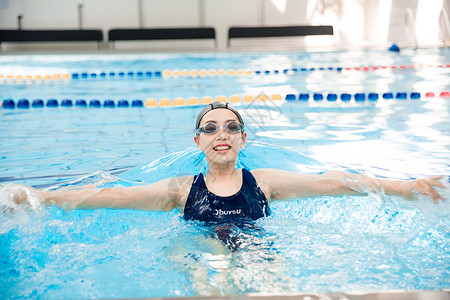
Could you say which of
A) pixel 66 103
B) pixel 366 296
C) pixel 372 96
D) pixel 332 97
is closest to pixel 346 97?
pixel 332 97

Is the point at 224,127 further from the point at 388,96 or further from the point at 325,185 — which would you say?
the point at 388,96

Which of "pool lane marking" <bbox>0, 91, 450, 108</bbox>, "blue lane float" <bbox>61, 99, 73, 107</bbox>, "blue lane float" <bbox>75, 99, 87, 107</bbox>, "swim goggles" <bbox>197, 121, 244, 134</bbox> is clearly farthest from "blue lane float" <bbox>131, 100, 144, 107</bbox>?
"swim goggles" <bbox>197, 121, 244, 134</bbox>

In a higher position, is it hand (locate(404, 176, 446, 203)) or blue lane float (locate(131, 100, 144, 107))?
blue lane float (locate(131, 100, 144, 107))

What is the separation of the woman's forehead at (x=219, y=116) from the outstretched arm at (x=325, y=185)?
15.3 inches

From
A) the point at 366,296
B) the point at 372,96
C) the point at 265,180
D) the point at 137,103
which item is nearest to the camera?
the point at 366,296

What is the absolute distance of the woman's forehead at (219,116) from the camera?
2509 mm

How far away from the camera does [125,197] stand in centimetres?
255

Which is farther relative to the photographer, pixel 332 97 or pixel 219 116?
pixel 332 97

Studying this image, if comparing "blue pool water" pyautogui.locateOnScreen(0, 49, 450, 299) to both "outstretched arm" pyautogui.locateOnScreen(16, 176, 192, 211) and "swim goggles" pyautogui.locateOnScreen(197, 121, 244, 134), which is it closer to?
"outstretched arm" pyautogui.locateOnScreen(16, 176, 192, 211)

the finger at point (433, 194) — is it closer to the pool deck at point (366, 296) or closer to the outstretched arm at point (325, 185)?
the outstretched arm at point (325, 185)

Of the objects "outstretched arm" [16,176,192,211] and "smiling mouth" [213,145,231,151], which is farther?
"outstretched arm" [16,176,192,211]

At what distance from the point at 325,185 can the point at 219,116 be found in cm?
71

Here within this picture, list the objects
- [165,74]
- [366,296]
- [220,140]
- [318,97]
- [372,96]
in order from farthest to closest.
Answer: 1. [165,74]
2. [318,97]
3. [372,96]
4. [220,140]
5. [366,296]

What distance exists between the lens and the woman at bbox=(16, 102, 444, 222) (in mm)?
2490
